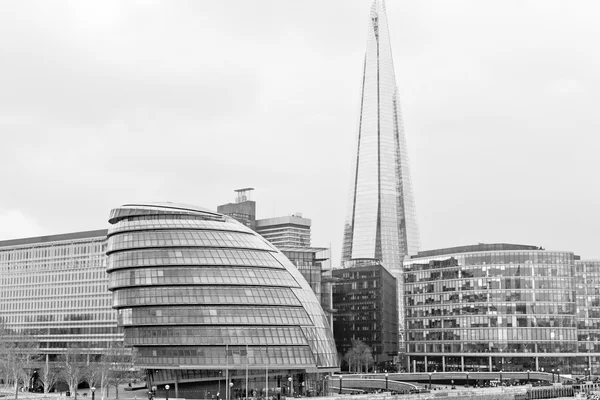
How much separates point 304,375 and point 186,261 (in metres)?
23.2

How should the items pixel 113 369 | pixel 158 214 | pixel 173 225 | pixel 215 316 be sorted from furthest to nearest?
pixel 158 214 → pixel 173 225 → pixel 113 369 → pixel 215 316

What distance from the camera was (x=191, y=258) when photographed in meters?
126

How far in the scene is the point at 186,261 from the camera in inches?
4934

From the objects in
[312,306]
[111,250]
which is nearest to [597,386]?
[312,306]

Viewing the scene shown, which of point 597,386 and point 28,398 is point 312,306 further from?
point 597,386

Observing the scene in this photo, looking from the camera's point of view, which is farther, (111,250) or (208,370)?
(111,250)

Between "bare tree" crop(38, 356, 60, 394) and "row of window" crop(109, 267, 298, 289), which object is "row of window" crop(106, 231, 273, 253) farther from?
"bare tree" crop(38, 356, 60, 394)

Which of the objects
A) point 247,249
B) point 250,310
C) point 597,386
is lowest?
point 597,386

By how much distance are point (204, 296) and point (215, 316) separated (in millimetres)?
3259

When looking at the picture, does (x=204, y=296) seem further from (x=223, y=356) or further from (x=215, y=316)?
(x=223, y=356)

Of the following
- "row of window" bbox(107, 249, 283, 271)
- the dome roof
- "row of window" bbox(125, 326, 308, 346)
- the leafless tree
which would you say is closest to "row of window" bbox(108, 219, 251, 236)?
the dome roof

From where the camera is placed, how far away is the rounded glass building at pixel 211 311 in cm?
12281

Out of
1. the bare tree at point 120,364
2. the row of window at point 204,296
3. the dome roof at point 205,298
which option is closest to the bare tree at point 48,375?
the bare tree at point 120,364

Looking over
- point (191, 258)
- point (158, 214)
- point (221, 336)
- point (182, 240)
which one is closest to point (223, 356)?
point (221, 336)
